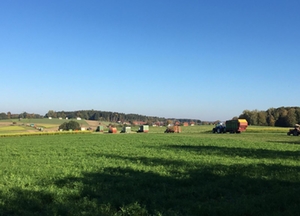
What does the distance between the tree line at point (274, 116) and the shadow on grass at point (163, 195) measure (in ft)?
308

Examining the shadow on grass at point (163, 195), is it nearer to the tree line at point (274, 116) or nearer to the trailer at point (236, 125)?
the trailer at point (236, 125)

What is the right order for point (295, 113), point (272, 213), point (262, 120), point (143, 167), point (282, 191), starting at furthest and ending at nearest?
1. point (262, 120)
2. point (295, 113)
3. point (143, 167)
4. point (282, 191)
5. point (272, 213)

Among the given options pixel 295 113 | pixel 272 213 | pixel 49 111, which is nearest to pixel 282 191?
pixel 272 213

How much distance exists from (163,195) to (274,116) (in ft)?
364

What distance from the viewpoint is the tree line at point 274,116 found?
96.1 metres

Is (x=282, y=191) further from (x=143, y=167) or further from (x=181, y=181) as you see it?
(x=143, y=167)

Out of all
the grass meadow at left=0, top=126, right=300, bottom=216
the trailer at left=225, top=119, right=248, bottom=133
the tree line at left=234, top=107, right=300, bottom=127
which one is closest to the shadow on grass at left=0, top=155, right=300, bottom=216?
the grass meadow at left=0, top=126, right=300, bottom=216

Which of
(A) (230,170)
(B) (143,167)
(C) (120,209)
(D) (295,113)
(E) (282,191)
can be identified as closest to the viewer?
(C) (120,209)

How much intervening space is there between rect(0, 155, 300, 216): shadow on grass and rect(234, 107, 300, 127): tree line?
93.7m

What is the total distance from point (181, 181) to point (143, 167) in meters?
3.36

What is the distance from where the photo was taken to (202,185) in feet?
30.0

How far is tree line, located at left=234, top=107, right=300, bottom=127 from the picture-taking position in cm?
9612

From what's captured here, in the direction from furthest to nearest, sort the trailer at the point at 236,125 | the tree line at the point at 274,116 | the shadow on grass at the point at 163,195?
the tree line at the point at 274,116, the trailer at the point at 236,125, the shadow on grass at the point at 163,195

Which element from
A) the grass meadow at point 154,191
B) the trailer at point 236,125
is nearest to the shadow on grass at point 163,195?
the grass meadow at point 154,191
